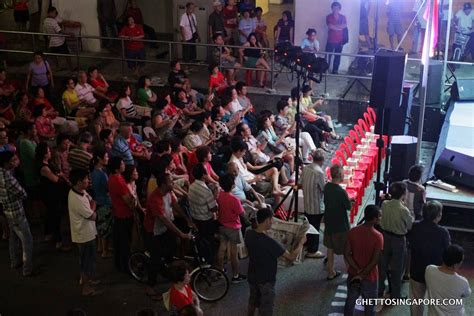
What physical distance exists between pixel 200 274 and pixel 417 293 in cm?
223

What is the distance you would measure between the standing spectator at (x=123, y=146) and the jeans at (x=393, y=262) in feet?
11.8

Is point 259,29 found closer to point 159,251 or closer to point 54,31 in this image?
point 54,31

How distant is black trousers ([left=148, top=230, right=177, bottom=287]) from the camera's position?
25.3ft

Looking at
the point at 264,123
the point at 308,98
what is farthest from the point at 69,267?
the point at 308,98

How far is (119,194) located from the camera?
7836mm

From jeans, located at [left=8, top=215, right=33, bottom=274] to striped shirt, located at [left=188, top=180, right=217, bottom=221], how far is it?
1.88 m

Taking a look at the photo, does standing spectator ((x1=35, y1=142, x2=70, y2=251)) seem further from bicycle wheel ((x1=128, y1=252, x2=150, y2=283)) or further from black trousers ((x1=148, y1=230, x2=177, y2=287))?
black trousers ((x1=148, y1=230, x2=177, y2=287))

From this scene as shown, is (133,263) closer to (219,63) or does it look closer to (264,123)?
(264,123)

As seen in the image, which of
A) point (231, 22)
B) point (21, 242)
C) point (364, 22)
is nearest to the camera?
point (21, 242)

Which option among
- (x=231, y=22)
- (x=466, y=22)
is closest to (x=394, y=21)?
(x=466, y=22)

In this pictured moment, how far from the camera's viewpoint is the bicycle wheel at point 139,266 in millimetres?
7980

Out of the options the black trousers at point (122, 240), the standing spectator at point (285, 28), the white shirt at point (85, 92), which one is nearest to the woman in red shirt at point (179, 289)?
the black trousers at point (122, 240)

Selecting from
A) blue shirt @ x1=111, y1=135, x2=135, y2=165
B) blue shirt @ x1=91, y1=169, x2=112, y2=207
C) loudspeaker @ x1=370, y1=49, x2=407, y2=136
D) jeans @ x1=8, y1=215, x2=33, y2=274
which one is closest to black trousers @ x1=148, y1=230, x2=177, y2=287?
blue shirt @ x1=91, y1=169, x2=112, y2=207

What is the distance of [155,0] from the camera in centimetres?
1647
